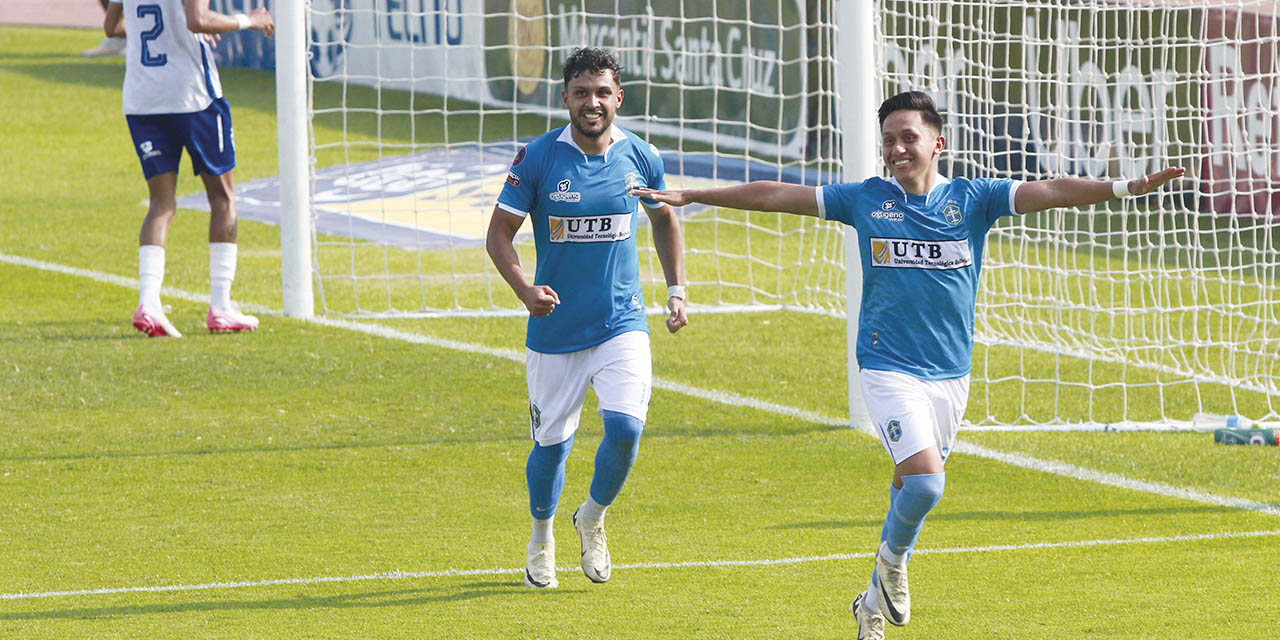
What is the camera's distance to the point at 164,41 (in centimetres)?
1030

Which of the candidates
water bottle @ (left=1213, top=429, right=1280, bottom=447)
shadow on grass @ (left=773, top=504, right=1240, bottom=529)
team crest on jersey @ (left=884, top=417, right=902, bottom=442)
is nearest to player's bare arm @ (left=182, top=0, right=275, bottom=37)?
shadow on grass @ (left=773, top=504, right=1240, bottom=529)

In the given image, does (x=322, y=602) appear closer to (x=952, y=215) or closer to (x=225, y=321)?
(x=952, y=215)

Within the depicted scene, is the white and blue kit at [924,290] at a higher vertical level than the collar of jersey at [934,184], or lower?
lower

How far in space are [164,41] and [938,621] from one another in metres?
6.51

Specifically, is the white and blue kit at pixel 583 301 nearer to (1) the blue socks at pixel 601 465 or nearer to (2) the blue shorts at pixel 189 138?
(1) the blue socks at pixel 601 465

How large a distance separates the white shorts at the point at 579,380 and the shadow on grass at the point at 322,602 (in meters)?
0.55

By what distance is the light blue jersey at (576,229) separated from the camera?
597 centimetres

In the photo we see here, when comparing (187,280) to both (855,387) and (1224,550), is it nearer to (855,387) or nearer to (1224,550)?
(855,387)

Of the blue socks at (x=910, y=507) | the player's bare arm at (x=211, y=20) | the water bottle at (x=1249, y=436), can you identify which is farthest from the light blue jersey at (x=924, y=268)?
the player's bare arm at (x=211, y=20)

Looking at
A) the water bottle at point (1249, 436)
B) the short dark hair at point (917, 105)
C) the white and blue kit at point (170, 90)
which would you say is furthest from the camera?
the white and blue kit at point (170, 90)

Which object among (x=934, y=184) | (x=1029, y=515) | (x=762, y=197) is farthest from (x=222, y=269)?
(x=934, y=184)

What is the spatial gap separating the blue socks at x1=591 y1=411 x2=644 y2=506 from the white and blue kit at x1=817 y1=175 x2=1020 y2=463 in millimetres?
883

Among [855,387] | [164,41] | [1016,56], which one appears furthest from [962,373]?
[164,41]

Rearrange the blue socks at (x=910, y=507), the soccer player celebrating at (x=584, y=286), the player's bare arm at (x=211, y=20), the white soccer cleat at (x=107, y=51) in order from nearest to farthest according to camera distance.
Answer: the blue socks at (x=910, y=507) < the soccer player celebrating at (x=584, y=286) < the player's bare arm at (x=211, y=20) < the white soccer cleat at (x=107, y=51)
